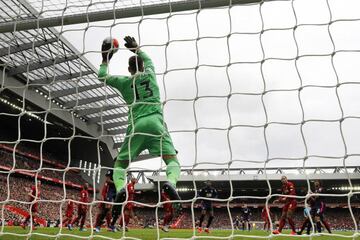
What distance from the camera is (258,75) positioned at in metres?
3.56

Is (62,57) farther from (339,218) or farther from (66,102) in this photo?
(339,218)

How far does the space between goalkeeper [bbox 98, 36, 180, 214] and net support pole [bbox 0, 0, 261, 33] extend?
26cm

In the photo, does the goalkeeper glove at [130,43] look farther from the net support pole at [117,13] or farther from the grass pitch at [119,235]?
the grass pitch at [119,235]

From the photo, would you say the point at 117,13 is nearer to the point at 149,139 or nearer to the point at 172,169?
the point at 149,139

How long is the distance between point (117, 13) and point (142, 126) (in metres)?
1.09

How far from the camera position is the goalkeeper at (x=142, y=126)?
375cm

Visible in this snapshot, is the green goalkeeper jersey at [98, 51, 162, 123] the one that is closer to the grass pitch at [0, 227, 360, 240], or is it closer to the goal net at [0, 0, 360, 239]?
the goal net at [0, 0, 360, 239]

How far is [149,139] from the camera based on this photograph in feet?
12.8

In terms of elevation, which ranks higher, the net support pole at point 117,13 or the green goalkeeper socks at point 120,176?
the net support pole at point 117,13

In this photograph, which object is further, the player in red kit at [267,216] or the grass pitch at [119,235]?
the player in red kit at [267,216]

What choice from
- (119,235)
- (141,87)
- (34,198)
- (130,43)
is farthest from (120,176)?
(119,235)

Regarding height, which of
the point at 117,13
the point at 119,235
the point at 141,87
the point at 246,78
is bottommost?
the point at 119,235

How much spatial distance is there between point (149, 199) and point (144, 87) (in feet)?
119

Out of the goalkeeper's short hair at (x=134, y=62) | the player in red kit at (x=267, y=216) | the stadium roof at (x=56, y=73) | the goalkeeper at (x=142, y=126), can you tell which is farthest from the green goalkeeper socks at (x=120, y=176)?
the stadium roof at (x=56, y=73)
